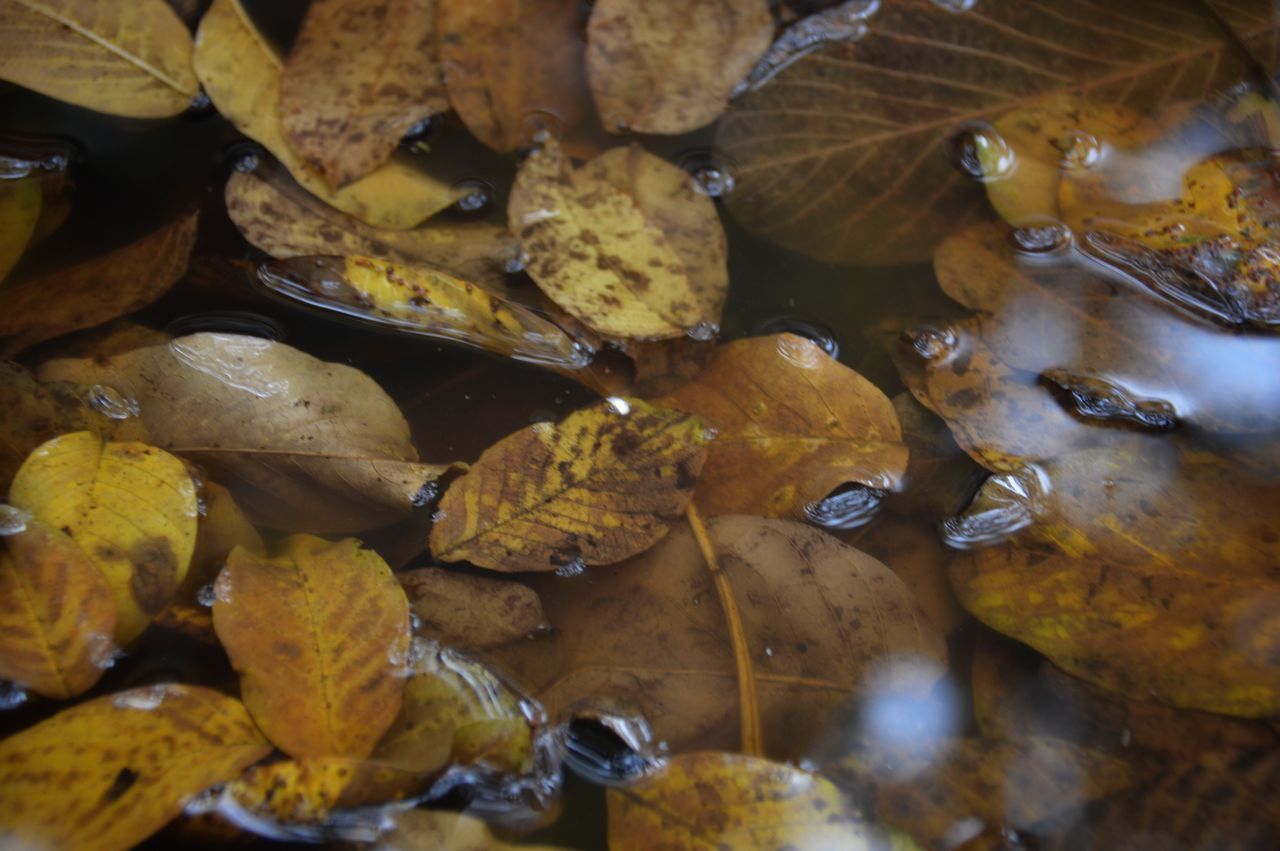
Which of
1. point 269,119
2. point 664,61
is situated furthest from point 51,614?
point 664,61

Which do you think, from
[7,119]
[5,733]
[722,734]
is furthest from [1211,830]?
[7,119]

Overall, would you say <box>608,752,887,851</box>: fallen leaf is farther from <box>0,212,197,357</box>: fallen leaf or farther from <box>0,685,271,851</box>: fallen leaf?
<box>0,212,197,357</box>: fallen leaf

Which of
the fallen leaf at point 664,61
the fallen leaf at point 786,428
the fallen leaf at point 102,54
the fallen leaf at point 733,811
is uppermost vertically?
the fallen leaf at point 102,54

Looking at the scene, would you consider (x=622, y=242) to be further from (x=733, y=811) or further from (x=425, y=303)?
(x=733, y=811)

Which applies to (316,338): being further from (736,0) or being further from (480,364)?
(736,0)

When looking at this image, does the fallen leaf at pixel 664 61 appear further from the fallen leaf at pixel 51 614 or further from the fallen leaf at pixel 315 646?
the fallen leaf at pixel 51 614

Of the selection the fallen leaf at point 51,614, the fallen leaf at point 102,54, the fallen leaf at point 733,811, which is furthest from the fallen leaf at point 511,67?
the fallen leaf at point 733,811

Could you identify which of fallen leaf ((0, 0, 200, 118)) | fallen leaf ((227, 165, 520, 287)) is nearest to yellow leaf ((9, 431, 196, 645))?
fallen leaf ((227, 165, 520, 287))
